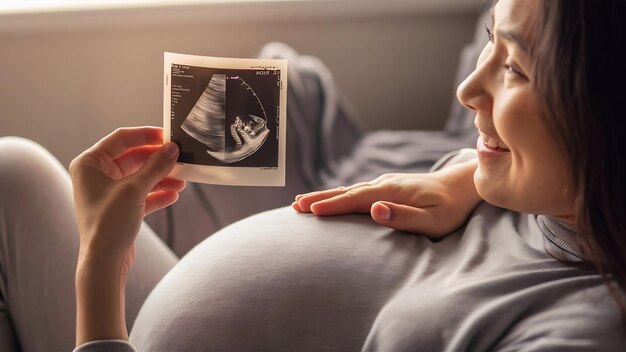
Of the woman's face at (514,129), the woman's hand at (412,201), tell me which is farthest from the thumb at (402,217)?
the woman's face at (514,129)

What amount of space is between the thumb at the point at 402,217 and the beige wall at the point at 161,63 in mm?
→ 1710

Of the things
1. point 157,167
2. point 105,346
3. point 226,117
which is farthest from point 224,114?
point 105,346

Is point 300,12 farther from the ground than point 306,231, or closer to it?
farther from the ground

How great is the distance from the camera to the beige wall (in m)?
2.56

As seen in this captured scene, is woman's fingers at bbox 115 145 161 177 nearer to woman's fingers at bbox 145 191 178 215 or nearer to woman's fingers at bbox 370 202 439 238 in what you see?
woman's fingers at bbox 145 191 178 215

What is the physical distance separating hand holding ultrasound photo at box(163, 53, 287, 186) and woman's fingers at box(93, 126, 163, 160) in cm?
3

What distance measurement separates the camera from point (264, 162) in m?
1.07

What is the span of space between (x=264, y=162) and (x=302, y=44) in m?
1.76

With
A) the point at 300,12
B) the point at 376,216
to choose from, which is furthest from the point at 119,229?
the point at 300,12

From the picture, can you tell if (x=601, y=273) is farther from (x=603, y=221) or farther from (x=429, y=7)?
(x=429, y=7)

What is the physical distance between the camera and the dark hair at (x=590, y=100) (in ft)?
2.57

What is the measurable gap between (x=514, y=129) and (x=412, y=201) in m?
0.26

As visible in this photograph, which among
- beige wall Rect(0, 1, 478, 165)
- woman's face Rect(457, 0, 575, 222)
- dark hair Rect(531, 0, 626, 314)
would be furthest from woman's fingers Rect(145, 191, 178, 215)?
beige wall Rect(0, 1, 478, 165)

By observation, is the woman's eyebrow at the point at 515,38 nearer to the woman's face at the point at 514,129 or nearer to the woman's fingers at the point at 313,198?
the woman's face at the point at 514,129
